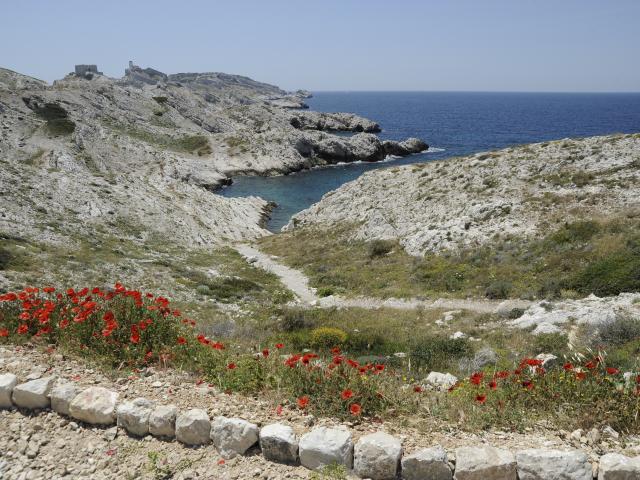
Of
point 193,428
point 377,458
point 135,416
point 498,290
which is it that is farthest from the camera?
point 498,290

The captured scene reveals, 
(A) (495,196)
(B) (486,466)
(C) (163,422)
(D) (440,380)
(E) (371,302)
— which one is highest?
(B) (486,466)

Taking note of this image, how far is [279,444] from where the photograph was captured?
7.08 metres

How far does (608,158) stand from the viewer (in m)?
41.5

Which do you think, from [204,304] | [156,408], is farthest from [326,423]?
[204,304]

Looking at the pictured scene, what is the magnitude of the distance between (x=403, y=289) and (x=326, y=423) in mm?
22523

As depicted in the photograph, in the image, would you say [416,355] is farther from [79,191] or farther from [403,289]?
[79,191]

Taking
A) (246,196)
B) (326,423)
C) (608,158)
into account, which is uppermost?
(608,158)

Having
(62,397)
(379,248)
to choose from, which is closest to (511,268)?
(379,248)

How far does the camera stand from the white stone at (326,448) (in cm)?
682

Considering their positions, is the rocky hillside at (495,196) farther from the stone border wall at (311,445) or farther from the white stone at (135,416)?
the white stone at (135,416)

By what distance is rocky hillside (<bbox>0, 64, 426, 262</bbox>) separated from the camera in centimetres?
4116

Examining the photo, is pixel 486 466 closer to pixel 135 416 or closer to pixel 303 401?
pixel 303 401

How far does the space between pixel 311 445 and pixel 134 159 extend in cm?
8654

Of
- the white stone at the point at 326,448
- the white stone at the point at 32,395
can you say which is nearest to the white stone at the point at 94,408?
the white stone at the point at 32,395
